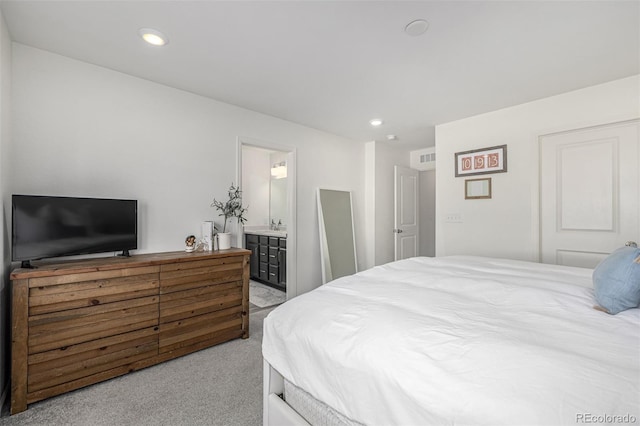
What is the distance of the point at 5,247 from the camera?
195 cm

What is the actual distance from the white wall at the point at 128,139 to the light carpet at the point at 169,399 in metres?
1.10

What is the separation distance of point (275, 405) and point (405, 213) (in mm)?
4167

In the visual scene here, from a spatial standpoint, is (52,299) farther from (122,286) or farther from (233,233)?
(233,233)

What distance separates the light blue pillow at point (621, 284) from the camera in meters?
1.16

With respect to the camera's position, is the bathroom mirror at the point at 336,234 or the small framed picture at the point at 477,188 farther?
the bathroom mirror at the point at 336,234

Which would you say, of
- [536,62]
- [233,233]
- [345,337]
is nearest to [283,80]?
[233,233]

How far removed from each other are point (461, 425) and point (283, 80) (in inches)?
107

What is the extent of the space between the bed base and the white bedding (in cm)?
13

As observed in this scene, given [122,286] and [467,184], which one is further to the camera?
[467,184]

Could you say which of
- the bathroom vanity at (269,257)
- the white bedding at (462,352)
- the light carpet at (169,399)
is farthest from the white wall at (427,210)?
the light carpet at (169,399)

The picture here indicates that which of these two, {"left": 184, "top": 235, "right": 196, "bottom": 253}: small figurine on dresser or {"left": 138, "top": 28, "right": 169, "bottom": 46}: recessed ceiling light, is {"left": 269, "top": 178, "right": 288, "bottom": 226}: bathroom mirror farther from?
{"left": 138, "top": 28, "right": 169, "bottom": 46}: recessed ceiling light

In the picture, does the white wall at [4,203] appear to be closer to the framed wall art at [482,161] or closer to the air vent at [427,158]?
the framed wall art at [482,161]

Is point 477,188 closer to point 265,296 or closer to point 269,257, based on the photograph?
point 269,257

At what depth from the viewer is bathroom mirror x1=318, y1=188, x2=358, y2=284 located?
4207 mm
